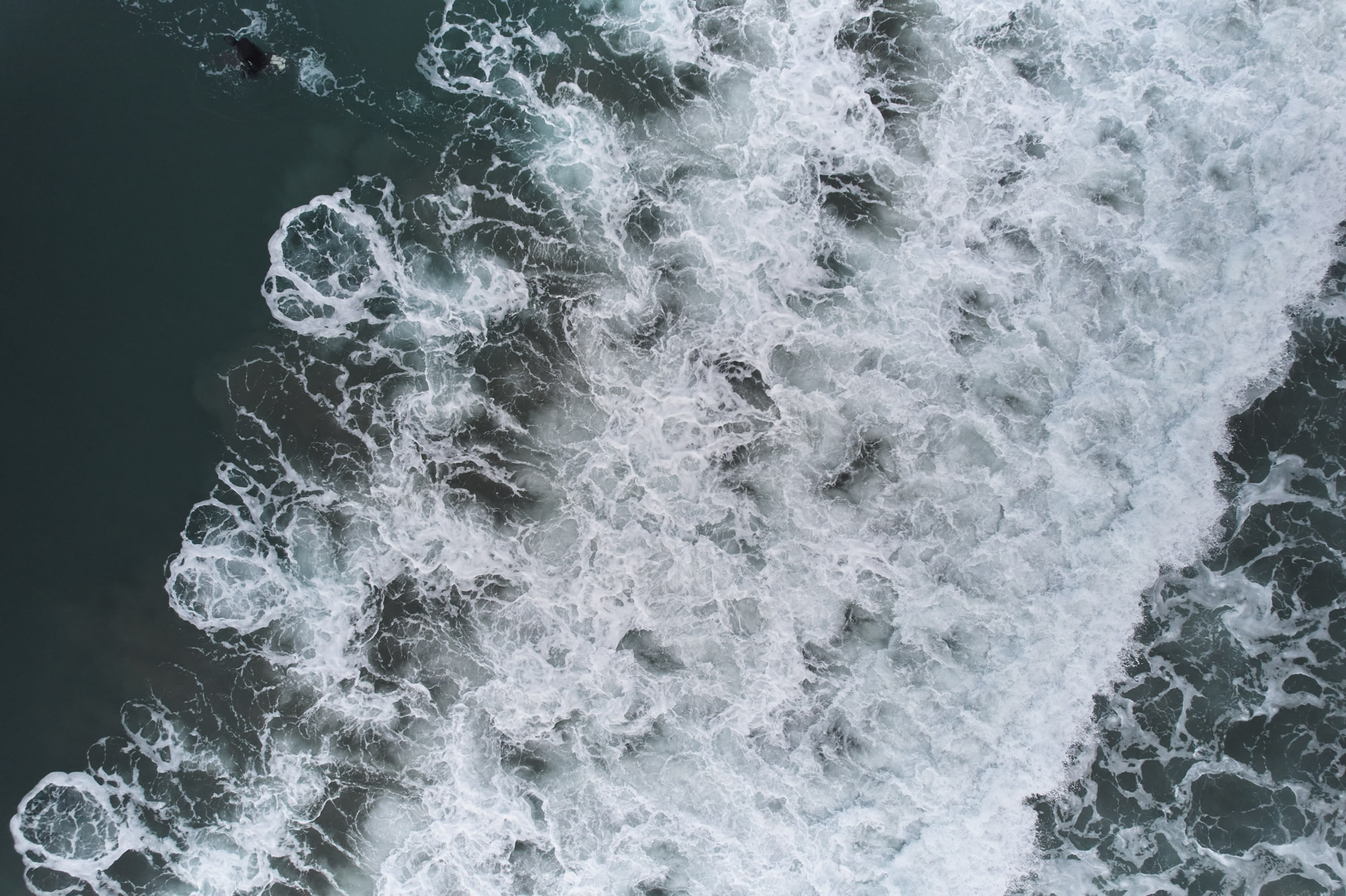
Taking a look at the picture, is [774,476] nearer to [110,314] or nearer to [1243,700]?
[1243,700]

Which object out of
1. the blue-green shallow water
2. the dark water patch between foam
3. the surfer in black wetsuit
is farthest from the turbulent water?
the blue-green shallow water

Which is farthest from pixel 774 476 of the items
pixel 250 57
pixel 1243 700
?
pixel 250 57

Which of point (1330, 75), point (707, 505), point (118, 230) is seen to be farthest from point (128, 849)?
point (1330, 75)

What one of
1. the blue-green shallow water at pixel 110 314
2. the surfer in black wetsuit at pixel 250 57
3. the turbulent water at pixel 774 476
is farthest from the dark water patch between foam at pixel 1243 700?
the surfer in black wetsuit at pixel 250 57

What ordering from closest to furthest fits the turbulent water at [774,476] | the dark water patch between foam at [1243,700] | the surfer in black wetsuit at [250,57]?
the dark water patch between foam at [1243,700]
the turbulent water at [774,476]
the surfer in black wetsuit at [250,57]

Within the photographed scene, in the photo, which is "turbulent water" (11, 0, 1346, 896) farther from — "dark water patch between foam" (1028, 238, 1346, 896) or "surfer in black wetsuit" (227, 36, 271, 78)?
"surfer in black wetsuit" (227, 36, 271, 78)

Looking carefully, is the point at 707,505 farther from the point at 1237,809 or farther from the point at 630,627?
the point at 1237,809

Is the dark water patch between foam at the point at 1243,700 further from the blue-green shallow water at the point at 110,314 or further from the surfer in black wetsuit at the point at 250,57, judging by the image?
the surfer in black wetsuit at the point at 250,57
